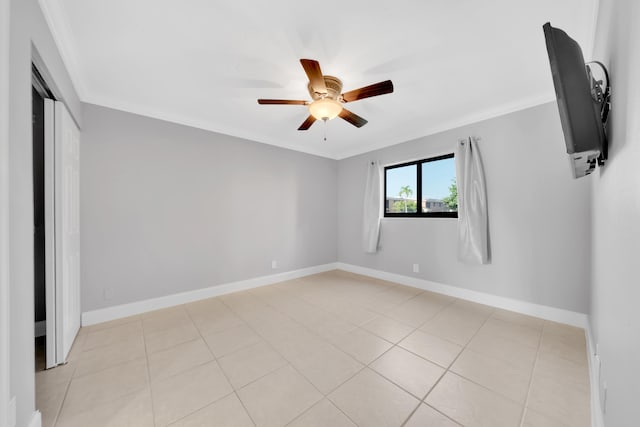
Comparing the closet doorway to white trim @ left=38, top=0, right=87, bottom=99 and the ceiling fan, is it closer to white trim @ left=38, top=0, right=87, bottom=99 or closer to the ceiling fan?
white trim @ left=38, top=0, right=87, bottom=99

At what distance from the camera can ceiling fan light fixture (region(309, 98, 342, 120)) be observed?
1954 millimetres

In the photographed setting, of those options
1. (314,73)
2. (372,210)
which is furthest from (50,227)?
(372,210)

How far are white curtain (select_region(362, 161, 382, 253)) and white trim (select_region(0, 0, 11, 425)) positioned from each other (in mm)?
3722

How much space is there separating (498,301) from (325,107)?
293 cm

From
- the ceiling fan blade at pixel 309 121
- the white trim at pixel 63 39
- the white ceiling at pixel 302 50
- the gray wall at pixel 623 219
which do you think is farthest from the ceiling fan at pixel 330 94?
the white trim at pixel 63 39

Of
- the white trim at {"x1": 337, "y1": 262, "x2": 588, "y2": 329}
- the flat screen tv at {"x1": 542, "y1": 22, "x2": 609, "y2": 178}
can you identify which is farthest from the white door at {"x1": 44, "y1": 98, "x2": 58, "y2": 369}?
the white trim at {"x1": 337, "y1": 262, "x2": 588, "y2": 329}

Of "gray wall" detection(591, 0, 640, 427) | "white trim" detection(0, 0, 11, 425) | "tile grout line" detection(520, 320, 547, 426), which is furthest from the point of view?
"tile grout line" detection(520, 320, 547, 426)

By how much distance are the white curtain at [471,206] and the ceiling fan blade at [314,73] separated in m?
2.11

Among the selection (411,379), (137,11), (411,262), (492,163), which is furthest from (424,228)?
(137,11)

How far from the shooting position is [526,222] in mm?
2502

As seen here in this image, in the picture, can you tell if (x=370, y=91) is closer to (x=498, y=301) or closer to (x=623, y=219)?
(x=623, y=219)

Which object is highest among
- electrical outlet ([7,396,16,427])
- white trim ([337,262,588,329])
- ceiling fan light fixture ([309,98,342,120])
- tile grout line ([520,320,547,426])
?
ceiling fan light fixture ([309,98,342,120])

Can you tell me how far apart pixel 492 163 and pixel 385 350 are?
247 cm

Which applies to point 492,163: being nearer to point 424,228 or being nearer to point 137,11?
point 424,228
